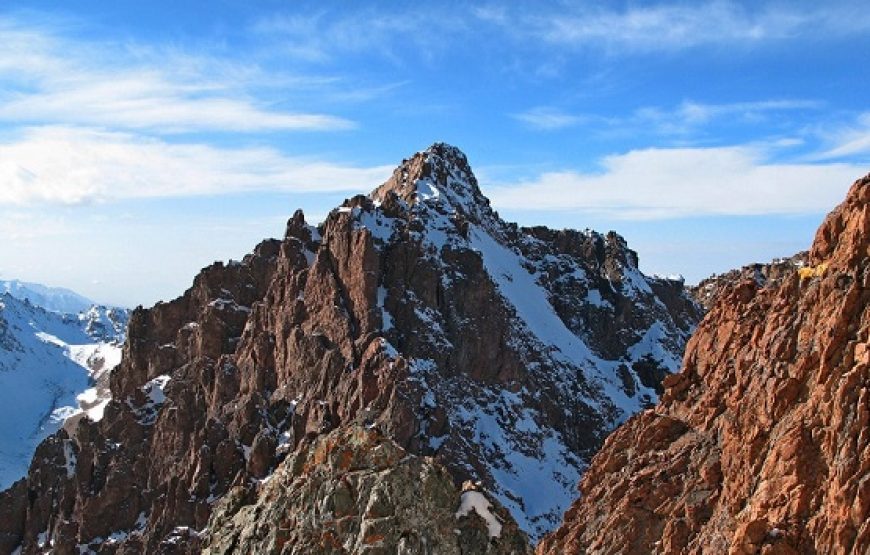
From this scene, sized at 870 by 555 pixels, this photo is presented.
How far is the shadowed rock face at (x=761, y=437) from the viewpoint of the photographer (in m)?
44.0

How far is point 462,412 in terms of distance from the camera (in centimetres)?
16388

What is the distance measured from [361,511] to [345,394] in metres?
116

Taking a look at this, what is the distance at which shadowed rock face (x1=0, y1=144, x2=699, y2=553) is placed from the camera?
156 meters

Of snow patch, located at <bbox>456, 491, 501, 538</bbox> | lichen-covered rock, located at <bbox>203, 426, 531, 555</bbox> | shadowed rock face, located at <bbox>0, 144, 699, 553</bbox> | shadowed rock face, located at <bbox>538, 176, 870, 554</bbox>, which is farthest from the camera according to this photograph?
shadowed rock face, located at <bbox>0, 144, 699, 553</bbox>

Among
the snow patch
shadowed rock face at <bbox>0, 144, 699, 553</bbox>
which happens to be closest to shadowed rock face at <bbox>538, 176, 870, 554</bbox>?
the snow patch

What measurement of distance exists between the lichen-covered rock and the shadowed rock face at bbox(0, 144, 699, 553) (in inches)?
4002

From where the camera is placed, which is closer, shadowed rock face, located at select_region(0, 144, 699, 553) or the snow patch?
the snow patch

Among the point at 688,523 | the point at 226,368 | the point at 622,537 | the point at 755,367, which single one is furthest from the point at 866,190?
the point at 226,368

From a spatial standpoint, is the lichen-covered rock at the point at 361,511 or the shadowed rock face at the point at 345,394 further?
the shadowed rock face at the point at 345,394

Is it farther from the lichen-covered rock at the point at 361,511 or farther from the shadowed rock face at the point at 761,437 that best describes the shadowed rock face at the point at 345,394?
the lichen-covered rock at the point at 361,511

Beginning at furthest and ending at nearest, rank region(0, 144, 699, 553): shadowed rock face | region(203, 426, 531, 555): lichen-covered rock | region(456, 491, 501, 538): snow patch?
region(0, 144, 699, 553): shadowed rock face, region(456, 491, 501, 538): snow patch, region(203, 426, 531, 555): lichen-covered rock

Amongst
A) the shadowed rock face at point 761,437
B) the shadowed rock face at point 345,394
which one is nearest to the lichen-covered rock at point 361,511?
the shadowed rock face at point 761,437

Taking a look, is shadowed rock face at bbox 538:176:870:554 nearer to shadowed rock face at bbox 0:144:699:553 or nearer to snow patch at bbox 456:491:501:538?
snow patch at bbox 456:491:501:538

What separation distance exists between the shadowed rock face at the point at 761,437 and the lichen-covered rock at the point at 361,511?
1368 cm
